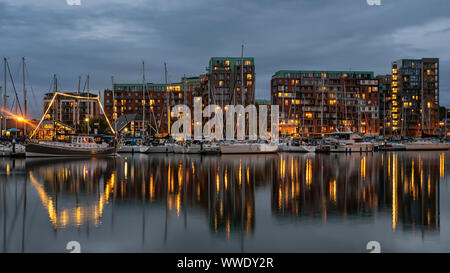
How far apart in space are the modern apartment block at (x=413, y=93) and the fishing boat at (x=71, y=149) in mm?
145480

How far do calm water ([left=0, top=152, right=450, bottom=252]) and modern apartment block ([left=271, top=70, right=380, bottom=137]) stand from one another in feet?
412

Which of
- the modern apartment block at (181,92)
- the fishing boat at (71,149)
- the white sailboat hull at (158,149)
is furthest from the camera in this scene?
the modern apartment block at (181,92)

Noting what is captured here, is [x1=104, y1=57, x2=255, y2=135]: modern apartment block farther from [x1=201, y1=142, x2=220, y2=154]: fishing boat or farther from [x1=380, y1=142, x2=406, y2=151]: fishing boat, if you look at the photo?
[x1=201, y1=142, x2=220, y2=154]: fishing boat

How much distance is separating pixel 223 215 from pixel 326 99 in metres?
148

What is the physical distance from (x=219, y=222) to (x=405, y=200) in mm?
12891

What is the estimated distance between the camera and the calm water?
614 inches

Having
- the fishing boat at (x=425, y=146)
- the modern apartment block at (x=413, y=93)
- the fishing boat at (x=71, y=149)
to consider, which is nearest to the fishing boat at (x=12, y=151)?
the fishing boat at (x=71, y=149)

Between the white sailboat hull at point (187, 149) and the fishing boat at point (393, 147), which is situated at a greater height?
the white sailboat hull at point (187, 149)

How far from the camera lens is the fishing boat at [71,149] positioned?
63.2 m

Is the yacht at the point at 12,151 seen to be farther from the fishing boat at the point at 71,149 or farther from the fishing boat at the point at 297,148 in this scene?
the fishing boat at the point at 297,148

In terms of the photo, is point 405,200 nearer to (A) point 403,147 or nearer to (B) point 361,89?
(A) point 403,147

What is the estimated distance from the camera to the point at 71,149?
6569 centimetres

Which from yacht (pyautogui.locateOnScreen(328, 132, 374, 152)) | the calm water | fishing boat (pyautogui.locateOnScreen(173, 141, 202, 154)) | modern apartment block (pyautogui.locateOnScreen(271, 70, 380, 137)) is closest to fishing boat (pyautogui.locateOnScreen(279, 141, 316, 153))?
yacht (pyautogui.locateOnScreen(328, 132, 374, 152))
